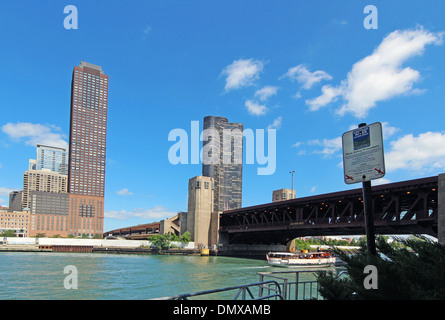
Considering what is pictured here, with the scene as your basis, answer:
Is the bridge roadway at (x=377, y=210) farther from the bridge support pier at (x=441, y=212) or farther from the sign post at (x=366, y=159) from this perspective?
the sign post at (x=366, y=159)

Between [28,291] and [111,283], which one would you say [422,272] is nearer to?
[28,291]

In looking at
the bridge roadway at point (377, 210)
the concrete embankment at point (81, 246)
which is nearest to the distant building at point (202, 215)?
the concrete embankment at point (81, 246)

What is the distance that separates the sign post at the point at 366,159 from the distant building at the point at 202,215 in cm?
13295

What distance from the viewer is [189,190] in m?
150

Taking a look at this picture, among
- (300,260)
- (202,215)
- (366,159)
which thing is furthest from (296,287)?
(202,215)

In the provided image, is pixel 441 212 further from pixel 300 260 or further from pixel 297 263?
pixel 300 260

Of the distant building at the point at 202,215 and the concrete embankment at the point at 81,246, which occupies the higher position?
the distant building at the point at 202,215

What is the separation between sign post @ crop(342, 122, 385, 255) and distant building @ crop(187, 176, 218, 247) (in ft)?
436

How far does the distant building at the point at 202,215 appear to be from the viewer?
142625mm

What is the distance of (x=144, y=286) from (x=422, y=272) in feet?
117

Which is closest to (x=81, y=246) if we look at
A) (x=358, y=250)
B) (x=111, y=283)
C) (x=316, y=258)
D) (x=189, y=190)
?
(x=189, y=190)

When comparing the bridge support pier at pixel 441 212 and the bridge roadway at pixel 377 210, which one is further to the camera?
the bridge roadway at pixel 377 210

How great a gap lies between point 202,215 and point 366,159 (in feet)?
443
